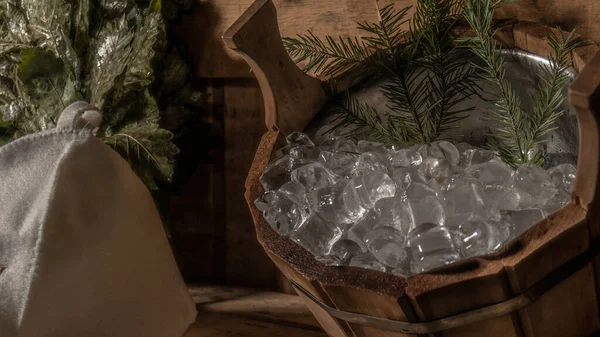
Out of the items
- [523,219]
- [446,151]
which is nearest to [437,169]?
[446,151]

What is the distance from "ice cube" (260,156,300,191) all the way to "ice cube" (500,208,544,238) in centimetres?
25

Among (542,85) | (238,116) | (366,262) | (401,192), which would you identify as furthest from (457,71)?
(238,116)

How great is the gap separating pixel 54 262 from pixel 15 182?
0.41 ft

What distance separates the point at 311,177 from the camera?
723 millimetres

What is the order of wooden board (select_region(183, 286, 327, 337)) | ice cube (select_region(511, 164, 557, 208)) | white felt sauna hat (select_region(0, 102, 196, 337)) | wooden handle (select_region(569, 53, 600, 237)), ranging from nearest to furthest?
1. wooden handle (select_region(569, 53, 600, 237))
2. ice cube (select_region(511, 164, 557, 208))
3. white felt sauna hat (select_region(0, 102, 196, 337))
4. wooden board (select_region(183, 286, 327, 337))

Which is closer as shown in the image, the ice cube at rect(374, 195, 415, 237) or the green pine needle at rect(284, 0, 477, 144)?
the ice cube at rect(374, 195, 415, 237)

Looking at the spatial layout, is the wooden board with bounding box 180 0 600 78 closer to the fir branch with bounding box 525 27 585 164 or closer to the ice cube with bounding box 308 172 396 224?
the fir branch with bounding box 525 27 585 164

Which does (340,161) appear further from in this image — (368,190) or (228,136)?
(228,136)

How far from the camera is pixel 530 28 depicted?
80 cm

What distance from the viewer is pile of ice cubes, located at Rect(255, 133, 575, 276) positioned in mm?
577

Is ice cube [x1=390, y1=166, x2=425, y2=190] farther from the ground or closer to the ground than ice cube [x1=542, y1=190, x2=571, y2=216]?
farther from the ground

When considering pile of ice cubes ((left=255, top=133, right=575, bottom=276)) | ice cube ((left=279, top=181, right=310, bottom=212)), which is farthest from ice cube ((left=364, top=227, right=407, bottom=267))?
ice cube ((left=279, top=181, right=310, bottom=212))

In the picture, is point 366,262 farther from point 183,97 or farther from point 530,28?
point 183,97

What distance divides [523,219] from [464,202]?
56mm
